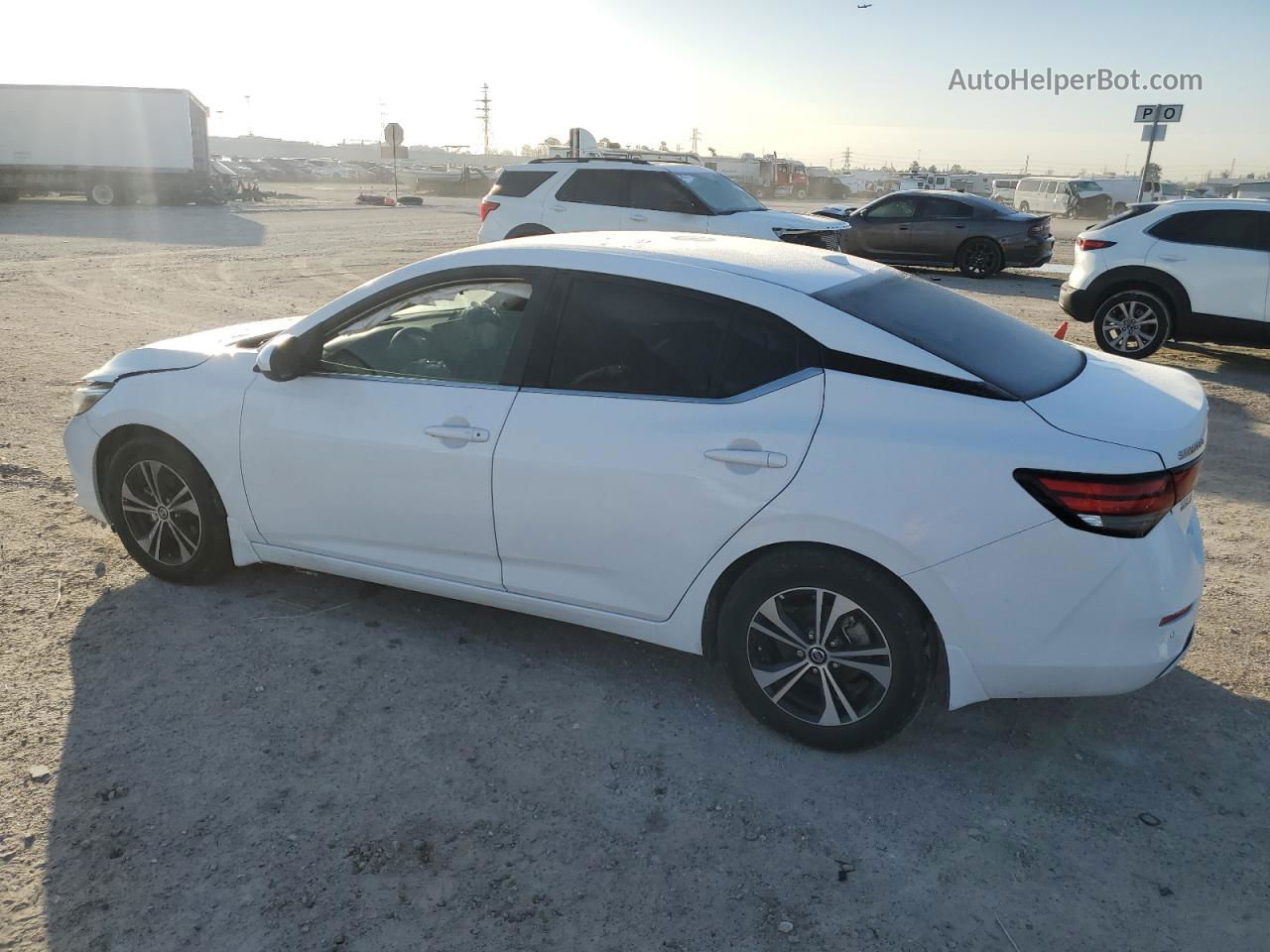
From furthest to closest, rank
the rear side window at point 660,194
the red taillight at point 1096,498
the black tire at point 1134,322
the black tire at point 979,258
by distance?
1. the black tire at point 979,258
2. the rear side window at point 660,194
3. the black tire at point 1134,322
4. the red taillight at point 1096,498

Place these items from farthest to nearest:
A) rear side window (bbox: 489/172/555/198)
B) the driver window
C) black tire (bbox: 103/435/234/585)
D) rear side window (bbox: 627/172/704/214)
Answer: rear side window (bbox: 489/172/555/198)
rear side window (bbox: 627/172/704/214)
black tire (bbox: 103/435/234/585)
the driver window

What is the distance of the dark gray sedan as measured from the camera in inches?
705

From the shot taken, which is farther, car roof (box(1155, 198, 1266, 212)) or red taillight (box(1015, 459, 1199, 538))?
car roof (box(1155, 198, 1266, 212))

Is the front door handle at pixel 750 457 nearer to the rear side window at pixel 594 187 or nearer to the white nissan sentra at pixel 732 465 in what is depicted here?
the white nissan sentra at pixel 732 465

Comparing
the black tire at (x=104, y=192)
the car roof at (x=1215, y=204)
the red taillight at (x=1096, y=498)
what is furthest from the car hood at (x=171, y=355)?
the black tire at (x=104, y=192)

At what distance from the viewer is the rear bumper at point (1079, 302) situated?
1045 centimetres

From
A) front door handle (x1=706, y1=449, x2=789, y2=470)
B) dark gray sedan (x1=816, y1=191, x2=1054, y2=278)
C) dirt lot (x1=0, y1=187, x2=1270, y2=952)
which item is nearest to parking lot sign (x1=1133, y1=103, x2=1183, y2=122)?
dark gray sedan (x1=816, y1=191, x2=1054, y2=278)

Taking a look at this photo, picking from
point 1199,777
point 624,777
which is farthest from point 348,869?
point 1199,777

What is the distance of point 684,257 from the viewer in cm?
366

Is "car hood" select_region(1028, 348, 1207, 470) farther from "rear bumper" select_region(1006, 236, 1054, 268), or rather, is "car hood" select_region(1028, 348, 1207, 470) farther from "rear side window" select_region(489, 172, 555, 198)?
"rear bumper" select_region(1006, 236, 1054, 268)

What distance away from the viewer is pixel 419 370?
3.94 m

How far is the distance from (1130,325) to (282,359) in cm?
912

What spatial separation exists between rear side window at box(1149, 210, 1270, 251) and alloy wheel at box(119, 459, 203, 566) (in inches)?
372

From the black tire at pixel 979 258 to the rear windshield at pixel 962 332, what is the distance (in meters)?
15.3
